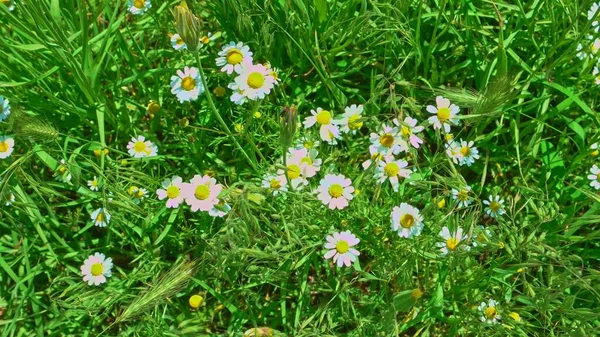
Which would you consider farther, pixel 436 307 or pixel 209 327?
pixel 209 327

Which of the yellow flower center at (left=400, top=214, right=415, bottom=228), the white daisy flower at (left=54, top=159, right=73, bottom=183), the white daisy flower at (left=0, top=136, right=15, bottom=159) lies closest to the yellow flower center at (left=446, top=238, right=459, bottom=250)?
the yellow flower center at (left=400, top=214, right=415, bottom=228)

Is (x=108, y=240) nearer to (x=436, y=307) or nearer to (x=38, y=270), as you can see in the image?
(x=38, y=270)

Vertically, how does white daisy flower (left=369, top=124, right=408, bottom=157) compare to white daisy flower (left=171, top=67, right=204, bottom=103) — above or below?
below

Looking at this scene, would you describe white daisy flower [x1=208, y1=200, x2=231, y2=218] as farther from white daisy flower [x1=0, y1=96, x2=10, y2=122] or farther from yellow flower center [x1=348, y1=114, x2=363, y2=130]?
white daisy flower [x1=0, y1=96, x2=10, y2=122]

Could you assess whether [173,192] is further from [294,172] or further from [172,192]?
[294,172]

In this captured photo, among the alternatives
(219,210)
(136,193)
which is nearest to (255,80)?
(219,210)

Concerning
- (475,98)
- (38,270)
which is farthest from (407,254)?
(38,270)

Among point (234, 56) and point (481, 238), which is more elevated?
point (234, 56)
